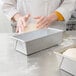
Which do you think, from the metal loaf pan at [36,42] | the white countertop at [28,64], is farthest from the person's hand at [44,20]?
the white countertop at [28,64]

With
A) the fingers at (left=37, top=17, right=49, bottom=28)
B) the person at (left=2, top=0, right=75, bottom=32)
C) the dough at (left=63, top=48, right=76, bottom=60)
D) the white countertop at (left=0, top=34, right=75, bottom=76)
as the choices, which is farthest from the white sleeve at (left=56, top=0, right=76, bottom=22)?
the dough at (left=63, top=48, right=76, bottom=60)

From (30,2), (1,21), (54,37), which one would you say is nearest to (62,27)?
(30,2)

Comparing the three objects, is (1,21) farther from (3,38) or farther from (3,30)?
(3,38)

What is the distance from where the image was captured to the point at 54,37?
792mm

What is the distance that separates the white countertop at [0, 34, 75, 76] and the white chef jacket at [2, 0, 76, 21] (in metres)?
0.53

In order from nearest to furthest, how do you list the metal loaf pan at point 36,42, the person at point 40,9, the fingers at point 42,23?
the metal loaf pan at point 36,42 < the fingers at point 42,23 < the person at point 40,9

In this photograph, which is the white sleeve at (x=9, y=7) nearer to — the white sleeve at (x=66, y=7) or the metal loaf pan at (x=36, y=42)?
the white sleeve at (x=66, y=7)

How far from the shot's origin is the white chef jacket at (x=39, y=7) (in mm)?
1242

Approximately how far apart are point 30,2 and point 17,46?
1.88ft

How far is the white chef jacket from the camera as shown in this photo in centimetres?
124

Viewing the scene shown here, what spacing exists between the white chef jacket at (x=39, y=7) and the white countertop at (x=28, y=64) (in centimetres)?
53

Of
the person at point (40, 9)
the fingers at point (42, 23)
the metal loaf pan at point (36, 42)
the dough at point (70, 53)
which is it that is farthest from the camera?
the person at point (40, 9)

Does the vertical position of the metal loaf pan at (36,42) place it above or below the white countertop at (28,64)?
above

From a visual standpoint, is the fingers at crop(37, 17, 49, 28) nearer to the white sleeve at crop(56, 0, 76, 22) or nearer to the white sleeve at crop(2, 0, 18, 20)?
the white sleeve at crop(56, 0, 76, 22)
